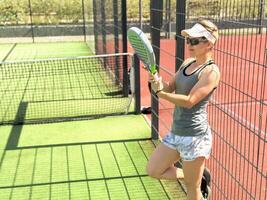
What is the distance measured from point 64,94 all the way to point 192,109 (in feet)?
18.8

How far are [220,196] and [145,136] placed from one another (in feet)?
6.91

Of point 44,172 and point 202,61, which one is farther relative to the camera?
point 44,172

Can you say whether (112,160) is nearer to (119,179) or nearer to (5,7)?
(119,179)

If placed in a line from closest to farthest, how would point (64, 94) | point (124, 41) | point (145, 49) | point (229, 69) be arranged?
point (145, 49) → point (229, 69) → point (124, 41) → point (64, 94)

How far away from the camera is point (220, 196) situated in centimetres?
406

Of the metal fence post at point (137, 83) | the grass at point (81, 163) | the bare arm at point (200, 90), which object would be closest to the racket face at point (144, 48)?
the bare arm at point (200, 90)

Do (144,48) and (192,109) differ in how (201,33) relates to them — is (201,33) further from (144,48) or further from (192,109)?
(192,109)

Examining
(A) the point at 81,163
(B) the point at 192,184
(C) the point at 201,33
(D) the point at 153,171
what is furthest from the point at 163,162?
(A) the point at 81,163

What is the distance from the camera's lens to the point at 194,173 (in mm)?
3209

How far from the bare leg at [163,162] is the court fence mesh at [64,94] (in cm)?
338

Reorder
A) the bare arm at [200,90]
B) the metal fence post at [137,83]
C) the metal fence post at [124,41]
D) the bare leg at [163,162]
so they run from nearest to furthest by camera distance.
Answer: the bare arm at [200,90] → the bare leg at [163,162] → the metal fence post at [137,83] → the metal fence post at [124,41]

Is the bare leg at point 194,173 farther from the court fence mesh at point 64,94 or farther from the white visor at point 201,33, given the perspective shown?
the court fence mesh at point 64,94

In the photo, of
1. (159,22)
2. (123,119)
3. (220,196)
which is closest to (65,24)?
(123,119)

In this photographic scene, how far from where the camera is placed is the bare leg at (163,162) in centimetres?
337
